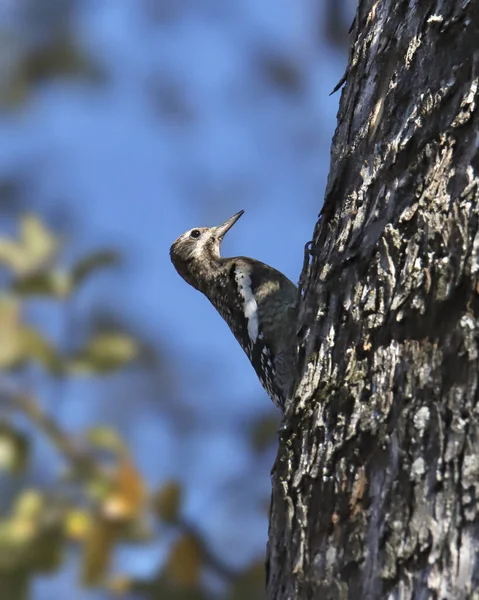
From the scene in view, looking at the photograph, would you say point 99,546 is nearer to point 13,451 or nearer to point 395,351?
point 13,451

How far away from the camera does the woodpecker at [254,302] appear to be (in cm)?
389

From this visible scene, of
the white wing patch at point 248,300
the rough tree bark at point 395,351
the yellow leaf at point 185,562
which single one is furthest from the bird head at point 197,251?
the rough tree bark at point 395,351

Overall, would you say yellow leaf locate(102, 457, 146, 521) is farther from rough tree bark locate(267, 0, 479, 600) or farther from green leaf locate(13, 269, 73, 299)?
rough tree bark locate(267, 0, 479, 600)

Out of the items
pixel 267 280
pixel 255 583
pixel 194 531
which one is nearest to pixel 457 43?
pixel 267 280

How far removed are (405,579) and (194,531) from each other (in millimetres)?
3046

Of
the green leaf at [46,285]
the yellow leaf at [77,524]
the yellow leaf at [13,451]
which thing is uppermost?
the green leaf at [46,285]

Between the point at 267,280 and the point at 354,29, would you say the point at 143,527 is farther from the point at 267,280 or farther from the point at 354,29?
the point at 354,29

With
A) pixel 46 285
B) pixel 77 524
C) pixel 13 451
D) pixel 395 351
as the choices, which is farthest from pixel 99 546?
pixel 395 351

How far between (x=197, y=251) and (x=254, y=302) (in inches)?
33.4

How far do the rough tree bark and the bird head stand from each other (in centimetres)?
219

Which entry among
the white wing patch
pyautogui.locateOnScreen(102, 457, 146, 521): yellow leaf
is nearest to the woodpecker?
the white wing patch

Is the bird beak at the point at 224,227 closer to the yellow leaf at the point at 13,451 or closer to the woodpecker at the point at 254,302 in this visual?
the woodpecker at the point at 254,302

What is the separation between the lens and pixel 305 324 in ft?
8.09

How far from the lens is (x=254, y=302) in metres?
4.18
